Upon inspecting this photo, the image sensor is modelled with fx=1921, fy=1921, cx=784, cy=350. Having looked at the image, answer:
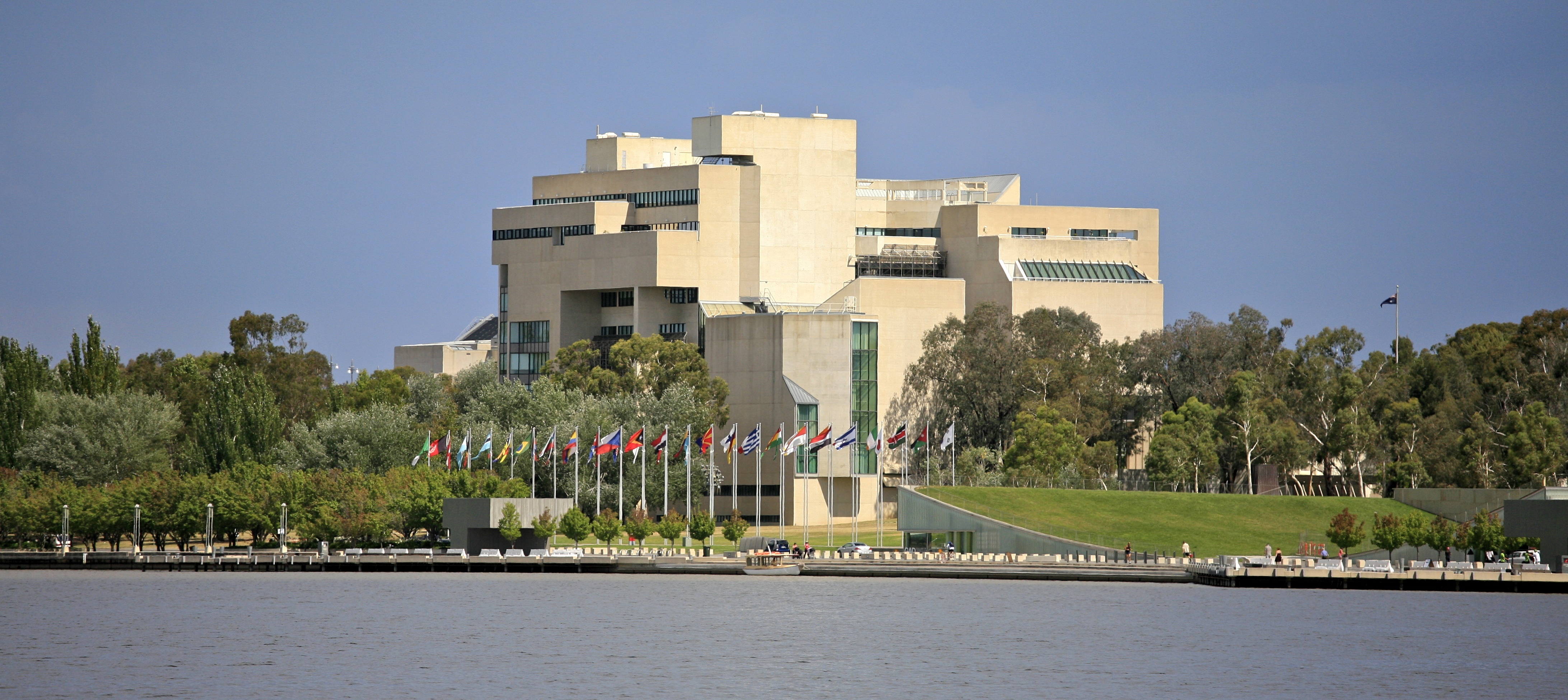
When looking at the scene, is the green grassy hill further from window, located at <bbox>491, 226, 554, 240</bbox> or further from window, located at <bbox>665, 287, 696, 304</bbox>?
window, located at <bbox>491, 226, 554, 240</bbox>

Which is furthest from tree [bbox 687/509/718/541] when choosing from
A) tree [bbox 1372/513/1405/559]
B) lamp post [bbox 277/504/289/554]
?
tree [bbox 1372/513/1405/559]

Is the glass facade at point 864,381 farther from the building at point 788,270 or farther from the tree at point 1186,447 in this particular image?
the tree at point 1186,447

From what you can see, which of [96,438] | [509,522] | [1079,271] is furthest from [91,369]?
[1079,271]

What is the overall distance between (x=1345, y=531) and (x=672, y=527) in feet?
138

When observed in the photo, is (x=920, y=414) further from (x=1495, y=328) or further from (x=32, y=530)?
(x=32, y=530)

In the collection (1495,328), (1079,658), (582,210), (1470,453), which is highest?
(582,210)

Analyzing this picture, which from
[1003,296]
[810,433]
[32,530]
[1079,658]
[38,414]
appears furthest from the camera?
[1003,296]

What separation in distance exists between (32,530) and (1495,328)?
390ft

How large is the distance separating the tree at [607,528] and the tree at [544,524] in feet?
9.46

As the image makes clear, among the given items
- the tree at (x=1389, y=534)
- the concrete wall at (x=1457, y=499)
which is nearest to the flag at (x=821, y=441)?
the tree at (x=1389, y=534)

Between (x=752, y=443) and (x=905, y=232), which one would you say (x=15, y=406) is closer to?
(x=752, y=443)

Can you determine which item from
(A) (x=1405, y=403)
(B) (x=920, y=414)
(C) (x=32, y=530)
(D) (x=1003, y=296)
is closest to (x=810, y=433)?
(B) (x=920, y=414)

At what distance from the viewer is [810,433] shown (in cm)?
15162

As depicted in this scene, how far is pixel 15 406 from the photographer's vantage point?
139 metres
